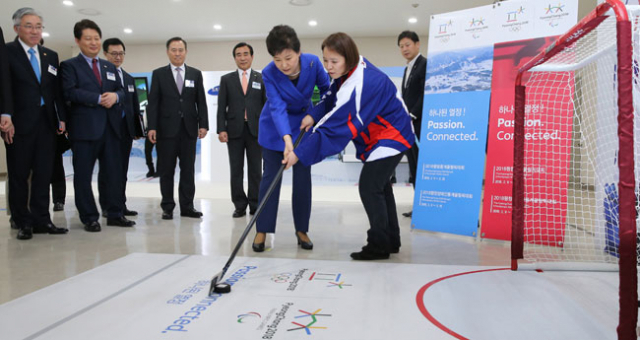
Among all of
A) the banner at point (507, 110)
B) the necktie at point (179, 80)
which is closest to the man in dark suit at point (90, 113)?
the necktie at point (179, 80)

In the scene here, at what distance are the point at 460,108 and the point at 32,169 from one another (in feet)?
9.96

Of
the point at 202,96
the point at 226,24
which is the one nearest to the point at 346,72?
the point at 202,96

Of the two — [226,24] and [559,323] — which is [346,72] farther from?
[226,24]

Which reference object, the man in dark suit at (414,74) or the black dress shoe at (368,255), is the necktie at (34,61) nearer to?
the black dress shoe at (368,255)

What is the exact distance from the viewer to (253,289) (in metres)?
1.91

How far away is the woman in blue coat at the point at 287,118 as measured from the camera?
97.2 inches

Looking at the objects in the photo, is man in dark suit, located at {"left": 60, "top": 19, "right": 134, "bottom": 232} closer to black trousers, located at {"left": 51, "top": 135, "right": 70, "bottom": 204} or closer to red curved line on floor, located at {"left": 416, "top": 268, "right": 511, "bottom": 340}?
black trousers, located at {"left": 51, "top": 135, "right": 70, "bottom": 204}

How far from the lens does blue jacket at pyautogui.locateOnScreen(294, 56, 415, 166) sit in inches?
85.5

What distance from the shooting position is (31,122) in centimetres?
291

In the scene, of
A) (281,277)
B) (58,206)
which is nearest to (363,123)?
(281,277)

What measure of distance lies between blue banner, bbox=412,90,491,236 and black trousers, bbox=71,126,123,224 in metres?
2.33

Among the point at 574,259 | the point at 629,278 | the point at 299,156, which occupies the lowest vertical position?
the point at 574,259

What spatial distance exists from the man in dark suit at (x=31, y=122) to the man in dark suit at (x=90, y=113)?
12cm

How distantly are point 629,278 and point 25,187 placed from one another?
341 centimetres
